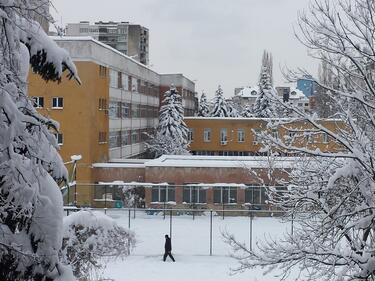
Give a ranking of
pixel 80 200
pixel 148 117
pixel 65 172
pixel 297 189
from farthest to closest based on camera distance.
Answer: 1. pixel 148 117
2. pixel 80 200
3. pixel 297 189
4. pixel 65 172

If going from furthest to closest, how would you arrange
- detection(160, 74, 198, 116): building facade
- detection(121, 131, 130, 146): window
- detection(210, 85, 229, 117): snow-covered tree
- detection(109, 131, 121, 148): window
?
detection(210, 85, 229, 117): snow-covered tree, detection(160, 74, 198, 116): building facade, detection(121, 131, 130, 146): window, detection(109, 131, 121, 148): window

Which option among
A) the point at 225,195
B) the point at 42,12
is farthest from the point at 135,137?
the point at 42,12

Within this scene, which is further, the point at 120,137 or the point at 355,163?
the point at 120,137

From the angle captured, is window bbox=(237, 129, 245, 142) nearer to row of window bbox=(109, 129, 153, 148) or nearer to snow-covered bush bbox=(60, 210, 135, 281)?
row of window bbox=(109, 129, 153, 148)

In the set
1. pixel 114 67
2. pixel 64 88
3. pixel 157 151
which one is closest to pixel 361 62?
pixel 64 88

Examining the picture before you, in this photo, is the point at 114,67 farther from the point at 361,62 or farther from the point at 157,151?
the point at 361,62

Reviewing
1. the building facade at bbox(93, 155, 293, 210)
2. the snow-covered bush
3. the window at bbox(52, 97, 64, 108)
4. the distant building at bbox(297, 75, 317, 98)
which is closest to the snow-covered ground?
the building facade at bbox(93, 155, 293, 210)

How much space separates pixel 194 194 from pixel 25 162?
27.5 meters

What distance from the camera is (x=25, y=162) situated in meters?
4.92

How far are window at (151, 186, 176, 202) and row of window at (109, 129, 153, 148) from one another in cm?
883

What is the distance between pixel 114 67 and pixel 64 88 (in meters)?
6.40

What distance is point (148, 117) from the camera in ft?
179

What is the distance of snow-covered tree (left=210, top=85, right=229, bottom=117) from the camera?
7019 centimetres

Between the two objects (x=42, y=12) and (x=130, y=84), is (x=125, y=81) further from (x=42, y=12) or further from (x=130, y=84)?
(x=42, y=12)
